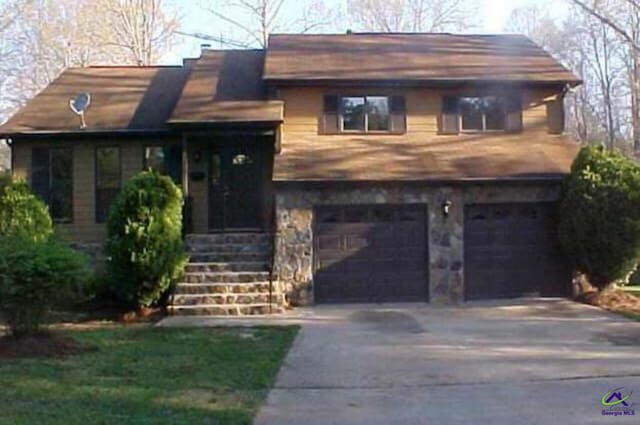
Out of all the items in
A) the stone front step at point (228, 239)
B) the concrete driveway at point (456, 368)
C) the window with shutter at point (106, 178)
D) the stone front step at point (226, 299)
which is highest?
the window with shutter at point (106, 178)

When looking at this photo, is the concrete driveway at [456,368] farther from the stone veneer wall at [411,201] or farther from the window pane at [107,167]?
the window pane at [107,167]

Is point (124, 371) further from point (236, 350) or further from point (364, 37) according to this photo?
point (364, 37)

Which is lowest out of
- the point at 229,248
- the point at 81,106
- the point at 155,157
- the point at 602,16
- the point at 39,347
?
the point at 39,347

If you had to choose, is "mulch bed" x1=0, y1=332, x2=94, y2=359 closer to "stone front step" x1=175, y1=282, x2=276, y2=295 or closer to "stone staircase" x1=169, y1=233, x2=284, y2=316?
"stone staircase" x1=169, y1=233, x2=284, y2=316

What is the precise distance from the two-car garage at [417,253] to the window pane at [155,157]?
15.7 feet

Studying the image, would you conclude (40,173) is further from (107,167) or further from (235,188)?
(235,188)

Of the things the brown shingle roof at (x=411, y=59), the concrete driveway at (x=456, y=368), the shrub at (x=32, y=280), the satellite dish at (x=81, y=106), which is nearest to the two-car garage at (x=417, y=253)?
the concrete driveway at (x=456, y=368)

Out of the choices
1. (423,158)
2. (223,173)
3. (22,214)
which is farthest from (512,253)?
(22,214)

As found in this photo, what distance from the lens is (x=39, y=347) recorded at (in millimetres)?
10195

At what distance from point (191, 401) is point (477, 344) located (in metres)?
4.88

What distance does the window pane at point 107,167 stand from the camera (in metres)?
18.5

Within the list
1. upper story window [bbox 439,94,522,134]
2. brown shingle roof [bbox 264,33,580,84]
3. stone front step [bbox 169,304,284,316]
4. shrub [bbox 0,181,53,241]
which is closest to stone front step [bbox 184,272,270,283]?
stone front step [bbox 169,304,284,316]

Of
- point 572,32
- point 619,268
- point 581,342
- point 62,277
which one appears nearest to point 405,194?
point 619,268

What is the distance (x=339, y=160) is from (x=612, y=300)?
6.22m
